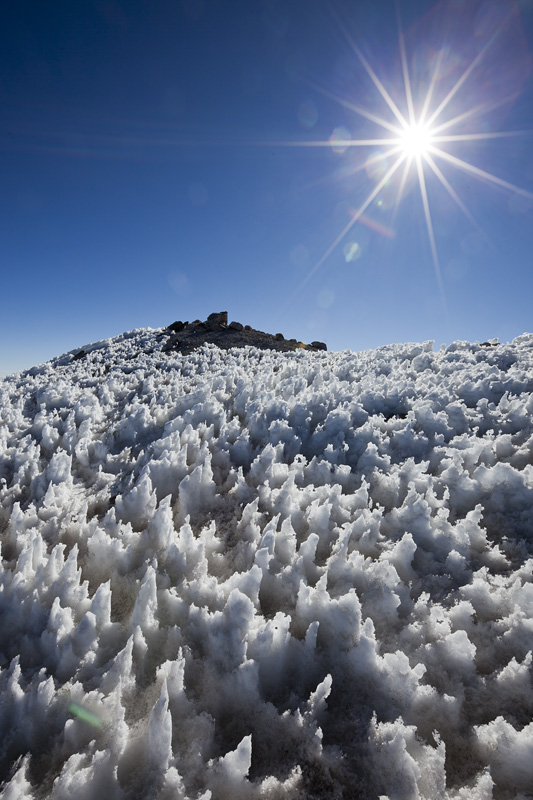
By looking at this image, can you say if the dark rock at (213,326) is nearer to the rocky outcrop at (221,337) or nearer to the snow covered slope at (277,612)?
the rocky outcrop at (221,337)

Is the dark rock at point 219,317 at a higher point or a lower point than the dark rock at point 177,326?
higher

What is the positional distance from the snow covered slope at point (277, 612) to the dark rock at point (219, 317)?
18110mm

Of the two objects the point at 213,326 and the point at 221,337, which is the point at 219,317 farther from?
the point at 221,337

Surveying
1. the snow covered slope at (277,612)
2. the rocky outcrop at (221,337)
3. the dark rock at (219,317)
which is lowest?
the snow covered slope at (277,612)

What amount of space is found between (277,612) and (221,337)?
18.7 m

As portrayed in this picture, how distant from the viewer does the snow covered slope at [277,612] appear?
2410mm

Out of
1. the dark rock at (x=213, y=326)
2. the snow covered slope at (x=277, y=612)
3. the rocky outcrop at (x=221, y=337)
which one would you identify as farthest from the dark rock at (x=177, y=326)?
the snow covered slope at (x=277, y=612)

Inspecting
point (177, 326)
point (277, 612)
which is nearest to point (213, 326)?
point (177, 326)

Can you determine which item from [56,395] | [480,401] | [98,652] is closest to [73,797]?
[98,652]

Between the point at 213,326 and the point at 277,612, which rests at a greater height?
the point at 213,326

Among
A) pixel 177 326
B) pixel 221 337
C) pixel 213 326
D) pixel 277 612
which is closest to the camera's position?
pixel 277 612

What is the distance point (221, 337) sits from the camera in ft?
68.7

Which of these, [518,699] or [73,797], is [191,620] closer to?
[73,797]

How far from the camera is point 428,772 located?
2.36 metres
